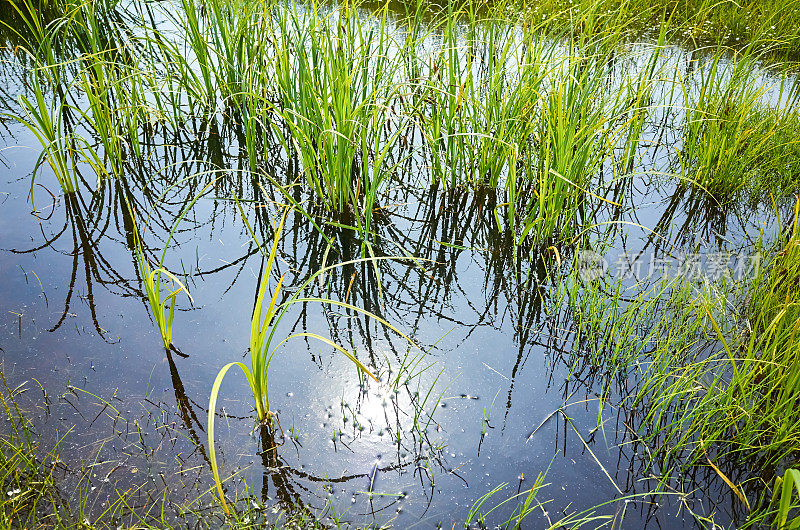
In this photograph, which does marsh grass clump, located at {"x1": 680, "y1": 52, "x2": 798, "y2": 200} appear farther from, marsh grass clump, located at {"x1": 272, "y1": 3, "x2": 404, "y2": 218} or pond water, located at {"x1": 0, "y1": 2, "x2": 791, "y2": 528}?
marsh grass clump, located at {"x1": 272, "y1": 3, "x2": 404, "y2": 218}

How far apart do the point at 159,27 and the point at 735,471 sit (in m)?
3.85

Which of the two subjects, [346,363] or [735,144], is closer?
[346,363]

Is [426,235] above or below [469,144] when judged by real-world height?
below

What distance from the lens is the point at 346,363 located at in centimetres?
171

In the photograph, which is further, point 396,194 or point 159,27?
point 159,27

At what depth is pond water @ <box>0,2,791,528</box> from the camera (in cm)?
138

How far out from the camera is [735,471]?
4.73 ft

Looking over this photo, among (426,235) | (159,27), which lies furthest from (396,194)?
(159,27)

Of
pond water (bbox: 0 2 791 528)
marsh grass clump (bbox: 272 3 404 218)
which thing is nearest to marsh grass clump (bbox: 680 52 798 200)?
pond water (bbox: 0 2 791 528)

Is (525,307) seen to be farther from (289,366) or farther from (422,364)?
(289,366)

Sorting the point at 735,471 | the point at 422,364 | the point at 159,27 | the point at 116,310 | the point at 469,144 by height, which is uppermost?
the point at 159,27

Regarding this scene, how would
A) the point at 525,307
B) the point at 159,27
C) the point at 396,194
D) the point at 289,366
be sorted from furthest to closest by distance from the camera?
the point at 159,27 → the point at 396,194 → the point at 525,307 → the point at 289,366

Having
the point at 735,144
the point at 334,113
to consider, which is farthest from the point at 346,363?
the point at 735,144

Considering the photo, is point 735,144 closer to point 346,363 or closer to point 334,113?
point 334,113
